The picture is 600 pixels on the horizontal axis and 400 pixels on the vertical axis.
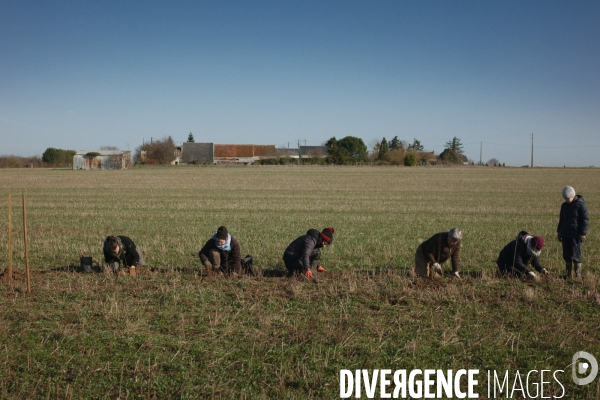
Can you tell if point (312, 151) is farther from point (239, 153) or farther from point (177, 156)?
point (177, 156)

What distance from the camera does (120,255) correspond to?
10.3m

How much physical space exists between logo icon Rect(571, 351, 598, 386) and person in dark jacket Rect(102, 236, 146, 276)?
787 cm

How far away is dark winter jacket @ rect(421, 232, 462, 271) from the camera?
30.9ft

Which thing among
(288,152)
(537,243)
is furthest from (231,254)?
(288,152)

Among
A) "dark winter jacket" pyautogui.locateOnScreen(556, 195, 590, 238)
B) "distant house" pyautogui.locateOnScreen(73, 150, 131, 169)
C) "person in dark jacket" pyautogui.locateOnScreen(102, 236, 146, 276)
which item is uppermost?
"distant house" pyautogui.locateOnScreen(73, 150, 131, 169)

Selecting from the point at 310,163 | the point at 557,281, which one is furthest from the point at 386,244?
the point at 310,163

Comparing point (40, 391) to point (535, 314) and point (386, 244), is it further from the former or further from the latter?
point (386, 244)

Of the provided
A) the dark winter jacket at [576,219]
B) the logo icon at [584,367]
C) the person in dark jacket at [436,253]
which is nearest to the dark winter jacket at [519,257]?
the dark winter jacket at [576,219]

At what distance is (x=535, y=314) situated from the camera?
762 centimetres

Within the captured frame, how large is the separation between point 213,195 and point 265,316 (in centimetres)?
2443

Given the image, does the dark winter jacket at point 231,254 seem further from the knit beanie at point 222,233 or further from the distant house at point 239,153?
the distant house at point 239,153

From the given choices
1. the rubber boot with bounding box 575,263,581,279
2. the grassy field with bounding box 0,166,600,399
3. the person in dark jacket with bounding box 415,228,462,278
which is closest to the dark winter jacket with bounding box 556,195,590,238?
the rubber boot with bounding box 575,263,581,279

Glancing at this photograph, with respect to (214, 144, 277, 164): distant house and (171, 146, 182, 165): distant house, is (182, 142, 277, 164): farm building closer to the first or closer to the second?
(214, 144, 277, 164): distant house

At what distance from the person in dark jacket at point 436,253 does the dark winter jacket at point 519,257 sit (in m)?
1.15
